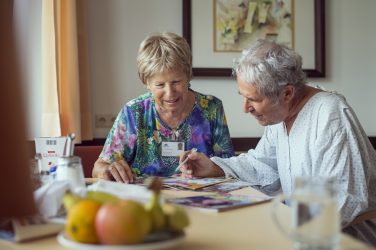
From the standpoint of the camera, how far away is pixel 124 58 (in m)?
3.11

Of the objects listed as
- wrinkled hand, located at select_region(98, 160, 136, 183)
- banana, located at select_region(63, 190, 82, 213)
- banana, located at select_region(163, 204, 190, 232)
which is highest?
banana, located at select_region(63, 190, 82, 213)

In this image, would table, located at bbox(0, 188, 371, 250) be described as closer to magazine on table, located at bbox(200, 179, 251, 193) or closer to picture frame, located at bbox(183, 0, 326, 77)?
magazine on table, located at bbox(200, 179, 251, 193)

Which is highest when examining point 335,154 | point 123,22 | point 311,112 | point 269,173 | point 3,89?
point 123,22

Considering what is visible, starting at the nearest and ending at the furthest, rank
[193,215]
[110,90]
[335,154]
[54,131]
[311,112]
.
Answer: [193,215] → [335,154] → [311,112] → [54,131] → [110,90]

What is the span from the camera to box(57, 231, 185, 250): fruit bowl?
795 mm

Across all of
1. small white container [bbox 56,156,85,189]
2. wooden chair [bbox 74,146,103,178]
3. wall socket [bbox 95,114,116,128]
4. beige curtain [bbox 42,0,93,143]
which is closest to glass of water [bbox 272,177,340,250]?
small white container [bbox 56,156,85,189]

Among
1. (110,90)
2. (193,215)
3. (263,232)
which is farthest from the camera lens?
(110,90)

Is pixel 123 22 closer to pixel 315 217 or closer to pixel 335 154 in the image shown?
pixel 335 154

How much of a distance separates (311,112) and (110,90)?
5.24 feet

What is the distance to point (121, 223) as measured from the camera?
771mm

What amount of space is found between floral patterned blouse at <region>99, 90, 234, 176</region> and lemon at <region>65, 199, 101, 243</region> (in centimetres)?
130

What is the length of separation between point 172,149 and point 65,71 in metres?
0.97

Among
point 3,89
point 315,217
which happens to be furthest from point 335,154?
point 3,89

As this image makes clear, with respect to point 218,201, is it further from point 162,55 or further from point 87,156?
point 87,156
